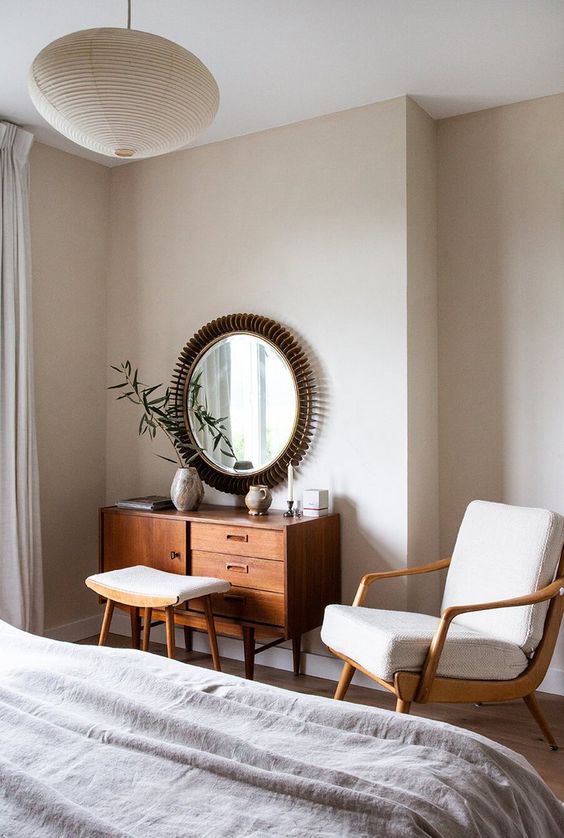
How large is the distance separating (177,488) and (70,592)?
98 centimetres

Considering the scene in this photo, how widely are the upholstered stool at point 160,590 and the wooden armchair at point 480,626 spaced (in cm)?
55

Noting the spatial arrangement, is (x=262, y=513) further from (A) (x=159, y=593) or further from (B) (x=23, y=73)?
(B) (x=23, y=73)

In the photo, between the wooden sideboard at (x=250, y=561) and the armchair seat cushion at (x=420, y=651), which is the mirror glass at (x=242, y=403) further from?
the armchair seat cushion at (x=420, y=651)

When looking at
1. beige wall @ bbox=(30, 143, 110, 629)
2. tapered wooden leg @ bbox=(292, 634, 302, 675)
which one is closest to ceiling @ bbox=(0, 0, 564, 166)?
beige wall @ bbox=(30, 143, 110, 629)

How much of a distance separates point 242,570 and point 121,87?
2.05 m

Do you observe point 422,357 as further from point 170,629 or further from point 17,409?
point 17,409

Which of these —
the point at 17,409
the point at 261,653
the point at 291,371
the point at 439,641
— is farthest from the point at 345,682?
the point at 17,409

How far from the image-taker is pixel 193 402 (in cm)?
393

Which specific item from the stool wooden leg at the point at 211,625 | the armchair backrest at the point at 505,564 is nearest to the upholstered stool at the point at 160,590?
the stool wooden leg at the point at 211,625

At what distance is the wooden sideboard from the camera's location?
10.4 feet

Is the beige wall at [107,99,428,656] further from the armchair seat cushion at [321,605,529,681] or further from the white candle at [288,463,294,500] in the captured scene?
the armchair seat cushion at [321,605,529,681]

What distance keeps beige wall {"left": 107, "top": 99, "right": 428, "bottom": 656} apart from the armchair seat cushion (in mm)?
698

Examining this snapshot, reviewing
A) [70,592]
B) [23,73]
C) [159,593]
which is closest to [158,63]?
[23,73]

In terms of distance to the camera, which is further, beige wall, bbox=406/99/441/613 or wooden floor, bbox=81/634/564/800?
beige wall, bbox=406/99/441/613
